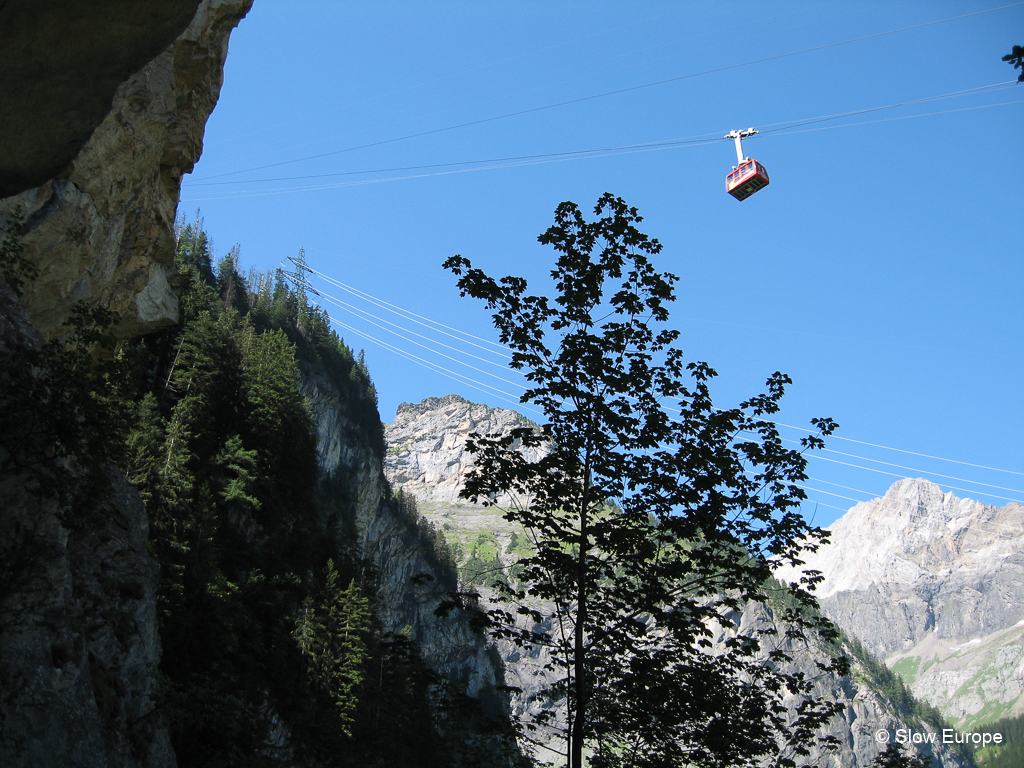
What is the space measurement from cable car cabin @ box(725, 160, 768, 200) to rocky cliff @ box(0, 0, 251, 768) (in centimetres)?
1853

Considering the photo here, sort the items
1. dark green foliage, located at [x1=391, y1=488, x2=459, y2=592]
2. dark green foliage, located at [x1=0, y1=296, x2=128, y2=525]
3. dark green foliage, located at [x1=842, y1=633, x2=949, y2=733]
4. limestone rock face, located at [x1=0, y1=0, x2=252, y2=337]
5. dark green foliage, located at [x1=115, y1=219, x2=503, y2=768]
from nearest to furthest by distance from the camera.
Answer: dark green foliage, located at [x1=0, y1=296, x2=128, y2=525], limestone rock face, located at [x1=0, y1=0, x2=252, y2=337], dark green foliage, located at [x1=115, y1=219, x2=503, y2=768], dark green foliage, located at [x1=391, y1=488, x2=459, y2=592], dark green foliage, located at [x1=842, y1=633, x2=949, y2=733]

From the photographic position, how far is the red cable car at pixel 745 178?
24.2 m

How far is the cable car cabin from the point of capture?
24.7m

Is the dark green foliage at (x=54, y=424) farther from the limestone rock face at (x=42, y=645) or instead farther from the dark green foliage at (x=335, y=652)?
the dark green foliage at (x=335, y=652)

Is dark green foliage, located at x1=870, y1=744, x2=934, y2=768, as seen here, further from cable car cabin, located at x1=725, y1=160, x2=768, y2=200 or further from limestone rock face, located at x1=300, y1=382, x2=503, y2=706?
limestone rock face, located at x1=300, y1=382, x2=503, y2=706

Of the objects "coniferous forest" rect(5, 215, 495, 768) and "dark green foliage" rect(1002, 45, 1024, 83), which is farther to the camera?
"coniferous forest" rect(5, 215, 495, 768)

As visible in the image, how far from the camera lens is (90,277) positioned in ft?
67.3

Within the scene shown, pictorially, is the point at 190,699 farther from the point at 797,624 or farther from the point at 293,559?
the point at 293,559

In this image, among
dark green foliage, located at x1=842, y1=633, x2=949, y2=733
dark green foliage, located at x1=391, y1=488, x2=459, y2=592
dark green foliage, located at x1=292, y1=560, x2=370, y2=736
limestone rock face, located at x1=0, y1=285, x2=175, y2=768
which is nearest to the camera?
limestone rock face, located at x1=0, y1=285, x2=175, y2=768

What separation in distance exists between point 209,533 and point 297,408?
60.0 feet

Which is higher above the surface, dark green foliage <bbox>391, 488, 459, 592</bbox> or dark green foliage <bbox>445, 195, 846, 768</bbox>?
dark green foliage <bbox>391, 488, 459, 592</bbox>


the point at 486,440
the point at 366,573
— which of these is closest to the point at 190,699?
the point at 486,440

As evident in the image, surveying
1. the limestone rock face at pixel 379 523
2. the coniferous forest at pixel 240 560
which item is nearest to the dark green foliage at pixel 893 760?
the coniferous forest at pixel 240 560

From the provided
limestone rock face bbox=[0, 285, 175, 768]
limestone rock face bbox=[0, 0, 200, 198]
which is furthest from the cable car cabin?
limestone rock face bbox=[0, 285, 175, 768]
